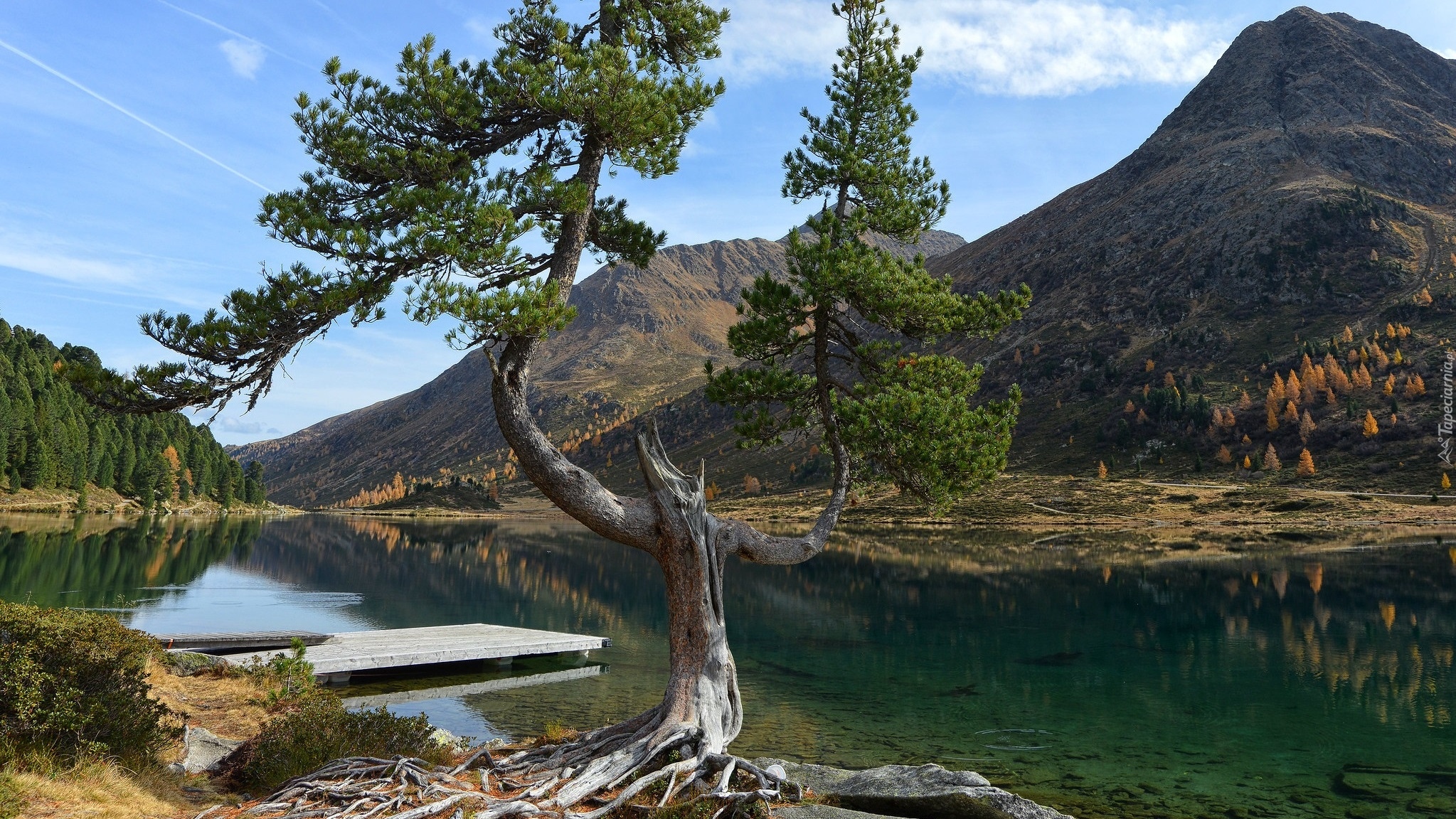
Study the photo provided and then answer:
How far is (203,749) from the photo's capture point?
15797mm

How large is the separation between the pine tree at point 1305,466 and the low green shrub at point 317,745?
16694cm

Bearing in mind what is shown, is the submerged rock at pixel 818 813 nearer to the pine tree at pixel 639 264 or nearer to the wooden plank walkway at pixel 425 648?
the pine tree at pixel 639 264

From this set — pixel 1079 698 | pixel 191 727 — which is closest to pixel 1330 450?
pixel 1079 698

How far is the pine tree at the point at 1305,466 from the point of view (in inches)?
5625

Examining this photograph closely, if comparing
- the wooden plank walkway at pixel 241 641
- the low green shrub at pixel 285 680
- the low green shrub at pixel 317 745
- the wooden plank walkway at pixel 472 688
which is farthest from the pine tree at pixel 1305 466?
the low green shrub at pixel 317 745

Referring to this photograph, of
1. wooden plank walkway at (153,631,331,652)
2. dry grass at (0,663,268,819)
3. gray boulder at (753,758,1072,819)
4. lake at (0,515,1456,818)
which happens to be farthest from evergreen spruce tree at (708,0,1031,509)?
wooden plank walkway at (153,631,331,652)

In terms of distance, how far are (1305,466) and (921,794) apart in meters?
165

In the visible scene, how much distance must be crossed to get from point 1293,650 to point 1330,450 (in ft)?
475

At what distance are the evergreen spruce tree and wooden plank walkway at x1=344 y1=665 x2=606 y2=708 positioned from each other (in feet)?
53.5

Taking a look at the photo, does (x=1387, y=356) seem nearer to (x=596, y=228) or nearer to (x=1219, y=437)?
(x=1219, y=437)

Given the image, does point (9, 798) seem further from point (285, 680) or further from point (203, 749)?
point (285, 680)

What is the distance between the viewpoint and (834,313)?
58.5 feet

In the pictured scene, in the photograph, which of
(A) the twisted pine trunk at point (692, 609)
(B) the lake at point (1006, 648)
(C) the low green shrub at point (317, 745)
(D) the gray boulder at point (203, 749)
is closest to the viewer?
(C) the low green shrub at point (317, 745)

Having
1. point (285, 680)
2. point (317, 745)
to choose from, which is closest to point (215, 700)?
point (285, 680)
